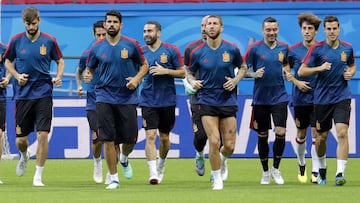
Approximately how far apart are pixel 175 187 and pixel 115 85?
5.21 feet

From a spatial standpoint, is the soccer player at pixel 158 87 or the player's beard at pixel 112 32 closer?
the player's beard at pixel 112 32

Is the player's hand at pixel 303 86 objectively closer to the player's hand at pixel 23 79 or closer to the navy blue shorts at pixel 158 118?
the navy blue shorts at pixel 158 118

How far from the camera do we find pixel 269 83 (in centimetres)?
Result: 1630

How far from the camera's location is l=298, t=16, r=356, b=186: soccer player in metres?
15.1

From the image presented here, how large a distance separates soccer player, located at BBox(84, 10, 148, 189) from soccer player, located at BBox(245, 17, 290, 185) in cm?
207

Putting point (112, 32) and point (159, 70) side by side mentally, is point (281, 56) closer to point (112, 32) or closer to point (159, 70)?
point (159, 70)

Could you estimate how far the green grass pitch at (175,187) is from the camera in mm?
12844

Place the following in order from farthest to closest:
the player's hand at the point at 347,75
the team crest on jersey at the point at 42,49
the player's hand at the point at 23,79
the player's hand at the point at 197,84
A: the team crest on jersey at the point at 42,49 → the player's hand at the point at 23,79 → the player's hand at the point at 347,75 → the player's hand at the point at 197,84

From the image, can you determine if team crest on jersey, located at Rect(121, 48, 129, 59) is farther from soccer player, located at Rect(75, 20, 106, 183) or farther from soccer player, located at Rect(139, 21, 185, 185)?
soccer player, located at Rect(75, 20, 106, 183)

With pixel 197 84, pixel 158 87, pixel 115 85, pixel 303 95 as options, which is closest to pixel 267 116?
pixel 303 95

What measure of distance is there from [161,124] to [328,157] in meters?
6.45

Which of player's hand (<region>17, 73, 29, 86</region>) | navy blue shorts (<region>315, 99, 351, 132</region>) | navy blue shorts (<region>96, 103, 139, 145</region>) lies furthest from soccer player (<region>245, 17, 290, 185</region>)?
player's hand (<region>17, 73, 29, 86</region>)

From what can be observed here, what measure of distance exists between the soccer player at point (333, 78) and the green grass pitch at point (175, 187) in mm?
822

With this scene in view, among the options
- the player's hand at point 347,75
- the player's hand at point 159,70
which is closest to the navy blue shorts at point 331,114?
the player's hand at point 347,75
